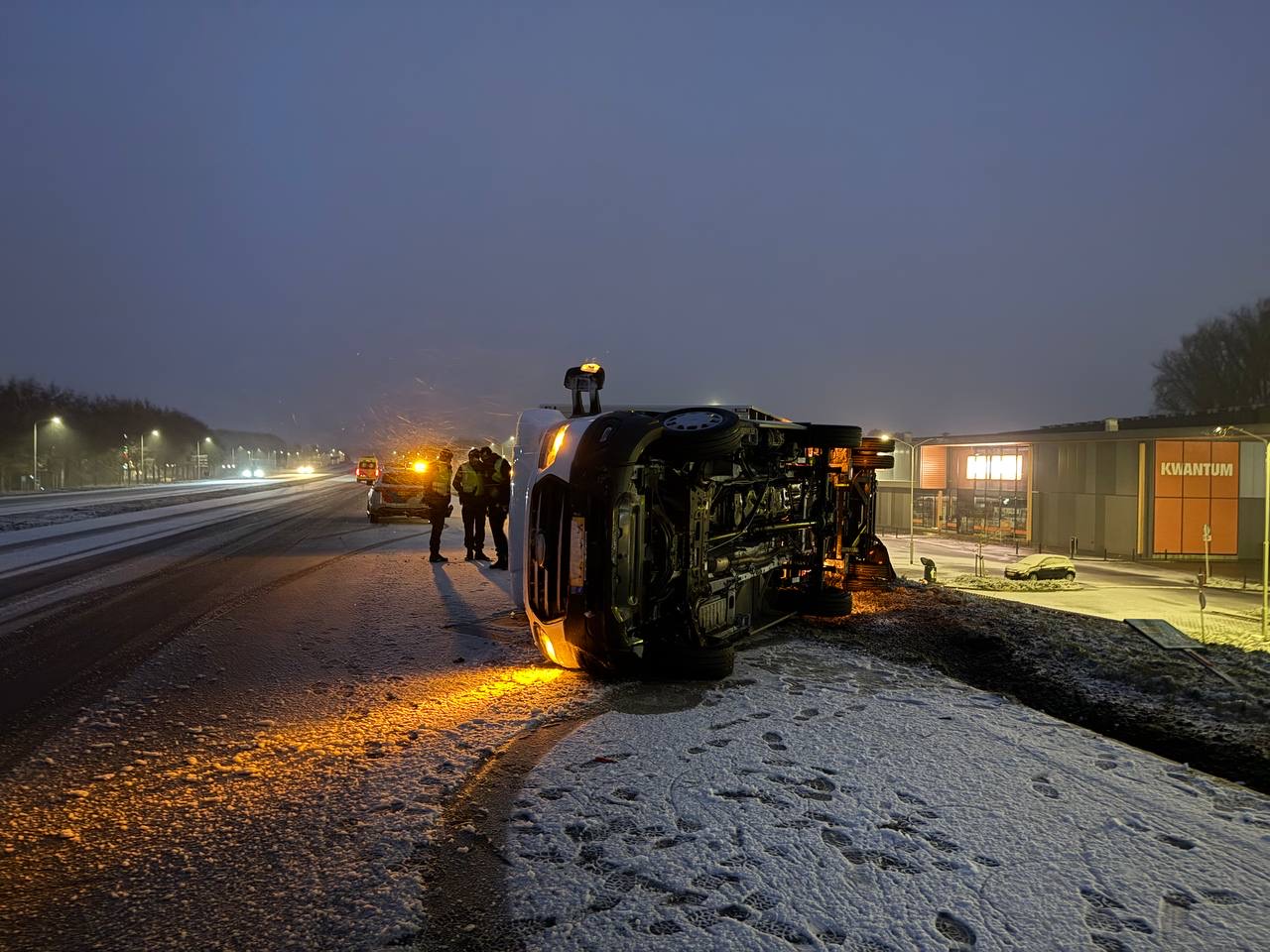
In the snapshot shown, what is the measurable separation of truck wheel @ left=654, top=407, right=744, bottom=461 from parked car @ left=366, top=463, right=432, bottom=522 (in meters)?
16.2

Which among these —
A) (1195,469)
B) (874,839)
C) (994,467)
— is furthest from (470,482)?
(994,467)

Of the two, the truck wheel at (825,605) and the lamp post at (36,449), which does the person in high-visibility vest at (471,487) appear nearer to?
the truck wheel at (825,605)

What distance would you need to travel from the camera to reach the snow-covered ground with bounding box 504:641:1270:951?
8.56 ft

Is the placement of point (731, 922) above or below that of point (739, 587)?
below

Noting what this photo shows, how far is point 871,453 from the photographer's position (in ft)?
29.8

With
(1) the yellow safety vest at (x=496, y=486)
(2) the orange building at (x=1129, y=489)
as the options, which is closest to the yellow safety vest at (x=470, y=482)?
(1) the yellow safety vest at (x=496, y=486)

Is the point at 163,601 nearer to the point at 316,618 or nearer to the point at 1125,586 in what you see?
the point at 316,618

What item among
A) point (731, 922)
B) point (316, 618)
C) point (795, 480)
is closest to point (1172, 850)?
point (731, 922)

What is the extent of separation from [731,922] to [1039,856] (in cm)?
146

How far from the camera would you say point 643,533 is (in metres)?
5.20

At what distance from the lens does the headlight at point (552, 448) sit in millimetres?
5605

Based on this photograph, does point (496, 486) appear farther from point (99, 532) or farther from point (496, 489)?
point (99, 532)

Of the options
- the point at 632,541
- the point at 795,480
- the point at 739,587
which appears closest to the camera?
the point at 632,541

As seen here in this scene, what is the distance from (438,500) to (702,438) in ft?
29.6
